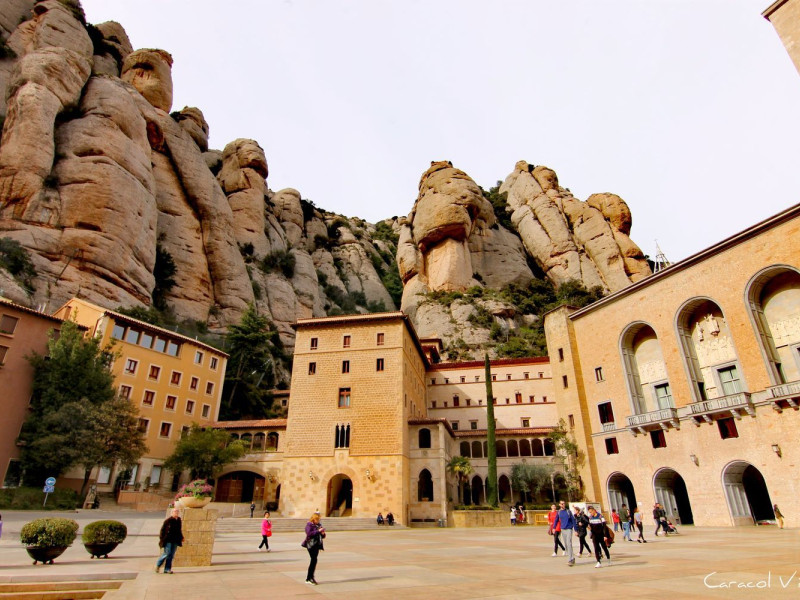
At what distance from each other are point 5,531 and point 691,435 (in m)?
33.2

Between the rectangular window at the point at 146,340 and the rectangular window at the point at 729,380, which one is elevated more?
the rectangular window at the point at 146,340

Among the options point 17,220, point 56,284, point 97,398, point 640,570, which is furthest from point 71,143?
point 640,570

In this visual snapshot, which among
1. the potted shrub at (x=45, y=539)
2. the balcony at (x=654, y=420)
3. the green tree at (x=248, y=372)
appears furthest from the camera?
the green tree at (x=248, y=372)

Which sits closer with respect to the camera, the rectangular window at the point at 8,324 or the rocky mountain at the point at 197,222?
the rectangular window at the point at 8,324

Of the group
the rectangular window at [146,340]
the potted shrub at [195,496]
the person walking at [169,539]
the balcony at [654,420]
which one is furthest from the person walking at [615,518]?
the rectangular window at [146,340]

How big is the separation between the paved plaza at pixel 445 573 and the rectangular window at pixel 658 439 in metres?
15.1

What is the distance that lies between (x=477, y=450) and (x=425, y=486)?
7736 mm

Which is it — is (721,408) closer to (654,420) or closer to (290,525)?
(654,420)

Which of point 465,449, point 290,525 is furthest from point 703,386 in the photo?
point 290,525

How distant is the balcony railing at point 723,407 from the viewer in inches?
932

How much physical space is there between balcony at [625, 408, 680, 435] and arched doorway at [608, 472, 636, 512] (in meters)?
4.01

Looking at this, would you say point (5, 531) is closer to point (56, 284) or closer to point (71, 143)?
point (56, 284)

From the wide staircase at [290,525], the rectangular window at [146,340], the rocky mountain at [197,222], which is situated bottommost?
the wide staircase at [290,525]

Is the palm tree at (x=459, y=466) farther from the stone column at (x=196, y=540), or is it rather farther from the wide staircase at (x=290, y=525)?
the stone column at (x=196, y=540)
